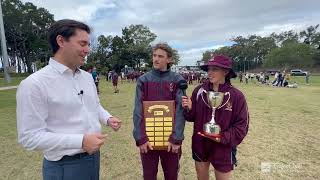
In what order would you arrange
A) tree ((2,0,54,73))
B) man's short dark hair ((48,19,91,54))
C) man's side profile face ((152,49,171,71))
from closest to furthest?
man's short dark hair ((48,19,91,54)), man's side profile face ((152,49,171,71)), tree ((2,0,54,73))

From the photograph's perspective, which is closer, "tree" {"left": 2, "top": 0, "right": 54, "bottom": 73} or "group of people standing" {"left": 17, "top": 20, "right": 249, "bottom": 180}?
"group of people standing" {"left": 17, "top": 20, "right": 249, "bottom": 180}

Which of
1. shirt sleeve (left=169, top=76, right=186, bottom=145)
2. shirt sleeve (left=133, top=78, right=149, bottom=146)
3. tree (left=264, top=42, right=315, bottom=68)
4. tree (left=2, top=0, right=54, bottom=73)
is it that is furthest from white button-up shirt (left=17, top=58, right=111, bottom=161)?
tree (left=264, top=42, right=315, bottom=68)

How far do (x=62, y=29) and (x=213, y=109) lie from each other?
1.82m

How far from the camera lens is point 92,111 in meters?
2.52

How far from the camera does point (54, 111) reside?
2.21m

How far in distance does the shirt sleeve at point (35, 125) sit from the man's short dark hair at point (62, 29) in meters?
0.34

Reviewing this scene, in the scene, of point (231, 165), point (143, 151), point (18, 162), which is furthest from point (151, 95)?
point (18, 162)

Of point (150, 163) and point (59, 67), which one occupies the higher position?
point (59, 67)

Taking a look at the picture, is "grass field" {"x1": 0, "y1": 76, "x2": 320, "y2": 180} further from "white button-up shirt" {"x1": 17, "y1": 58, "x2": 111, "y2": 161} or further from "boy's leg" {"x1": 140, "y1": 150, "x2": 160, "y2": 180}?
"white button-up shirt" {"x1": 17, "y1": 58, "x2": 111, "y2": 161}

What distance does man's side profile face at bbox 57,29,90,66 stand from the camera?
231cm

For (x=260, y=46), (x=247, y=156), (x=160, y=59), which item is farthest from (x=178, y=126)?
(x=260, y=46)

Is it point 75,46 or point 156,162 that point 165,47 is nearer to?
point 156,162

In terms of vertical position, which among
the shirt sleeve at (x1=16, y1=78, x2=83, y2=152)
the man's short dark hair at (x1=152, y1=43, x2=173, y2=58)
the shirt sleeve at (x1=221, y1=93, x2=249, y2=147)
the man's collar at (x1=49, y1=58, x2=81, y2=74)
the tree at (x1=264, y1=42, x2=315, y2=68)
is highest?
the tree at (x1=264, y1=42, x2=315, y2=68)

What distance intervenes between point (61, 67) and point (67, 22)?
0.32m
